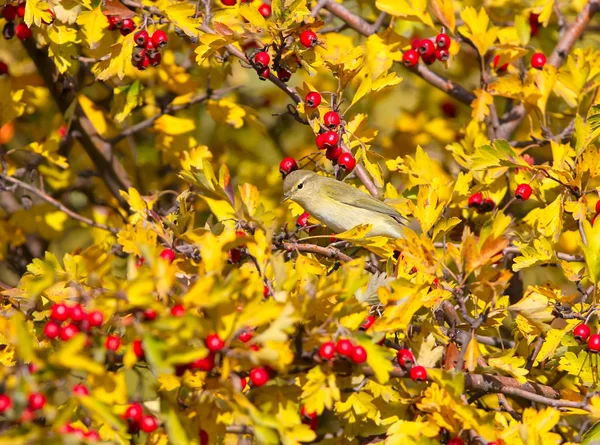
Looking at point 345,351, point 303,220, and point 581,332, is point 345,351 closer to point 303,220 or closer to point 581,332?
point 581,332

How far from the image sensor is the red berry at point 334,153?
10.7ft

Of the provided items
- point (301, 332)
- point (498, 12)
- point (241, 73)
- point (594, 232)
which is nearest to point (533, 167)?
point (594, 232)

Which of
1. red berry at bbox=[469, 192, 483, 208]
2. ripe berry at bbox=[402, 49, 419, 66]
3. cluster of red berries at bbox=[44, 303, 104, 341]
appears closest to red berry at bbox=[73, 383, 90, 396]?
cluster of red berries at bbox=[44, 303, 104, 341]

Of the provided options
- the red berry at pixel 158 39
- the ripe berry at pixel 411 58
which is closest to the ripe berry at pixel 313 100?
the red berry at pixel 158 39

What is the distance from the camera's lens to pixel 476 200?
3682 millimetres

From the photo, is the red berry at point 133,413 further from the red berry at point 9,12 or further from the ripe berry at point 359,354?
the red berry at point 9,12

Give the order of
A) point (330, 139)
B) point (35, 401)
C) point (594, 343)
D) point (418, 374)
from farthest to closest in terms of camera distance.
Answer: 1. point (330, 139)
2. point (594, 343)
3. point (418, 374)
4. point (35, 401)

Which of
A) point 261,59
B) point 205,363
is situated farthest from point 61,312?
point 261,59

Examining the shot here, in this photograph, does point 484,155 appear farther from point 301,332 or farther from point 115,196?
point 115,196

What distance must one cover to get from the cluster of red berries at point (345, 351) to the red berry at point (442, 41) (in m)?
2.17

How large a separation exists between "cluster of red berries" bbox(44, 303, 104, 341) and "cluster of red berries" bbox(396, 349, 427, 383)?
90 centimetres

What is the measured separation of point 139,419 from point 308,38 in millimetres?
1606

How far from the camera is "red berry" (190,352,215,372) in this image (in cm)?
209

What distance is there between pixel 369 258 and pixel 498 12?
2.24 m
